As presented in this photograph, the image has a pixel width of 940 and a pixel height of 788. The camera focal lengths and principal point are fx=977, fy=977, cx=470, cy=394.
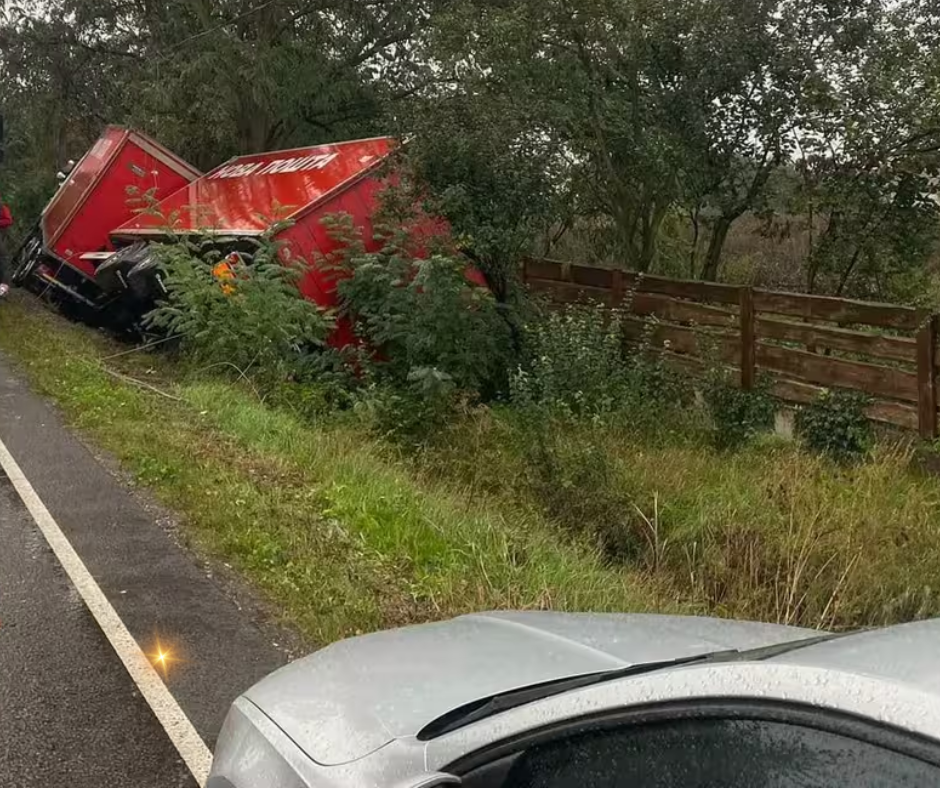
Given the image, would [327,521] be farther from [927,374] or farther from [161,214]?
[161,214]

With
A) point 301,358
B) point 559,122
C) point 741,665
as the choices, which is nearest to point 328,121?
point 559,122

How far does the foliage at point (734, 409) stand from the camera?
9453 millimetres

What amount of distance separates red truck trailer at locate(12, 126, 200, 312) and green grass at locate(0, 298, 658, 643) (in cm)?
449

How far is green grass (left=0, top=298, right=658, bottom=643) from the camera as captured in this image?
16.1ft

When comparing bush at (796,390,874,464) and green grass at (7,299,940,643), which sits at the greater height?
bush at (796,390,874,464)

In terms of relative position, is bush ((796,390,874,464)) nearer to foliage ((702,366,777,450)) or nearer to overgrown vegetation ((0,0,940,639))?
overgrown vegetation ((0,0,940,639))

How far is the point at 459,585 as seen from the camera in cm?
500

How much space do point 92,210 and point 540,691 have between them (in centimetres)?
1337

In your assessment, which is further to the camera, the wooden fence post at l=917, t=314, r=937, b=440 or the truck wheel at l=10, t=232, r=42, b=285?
the truck wheel at l=10, t=232, r=42, b=285

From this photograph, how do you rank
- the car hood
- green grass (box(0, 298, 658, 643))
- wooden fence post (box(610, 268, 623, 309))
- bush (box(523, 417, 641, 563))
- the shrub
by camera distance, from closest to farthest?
the car hood
green grass (box(0, 298, 658, 643))
bush (box(523, 417, 641, 563))
the shrub
wooden fence post (box(610, 268, 623, 309))

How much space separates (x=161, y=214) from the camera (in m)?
11.9

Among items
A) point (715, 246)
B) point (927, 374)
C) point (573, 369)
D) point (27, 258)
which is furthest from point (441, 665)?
point (27, 258)

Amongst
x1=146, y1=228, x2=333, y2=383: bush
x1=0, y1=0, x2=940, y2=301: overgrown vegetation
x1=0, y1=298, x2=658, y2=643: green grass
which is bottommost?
x1=0, y1=298, x2=658, y2=643: green grass

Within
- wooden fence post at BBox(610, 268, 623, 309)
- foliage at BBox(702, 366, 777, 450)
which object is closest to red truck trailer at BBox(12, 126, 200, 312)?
wooden fence post at BBox(610, 268, 623, 309)
